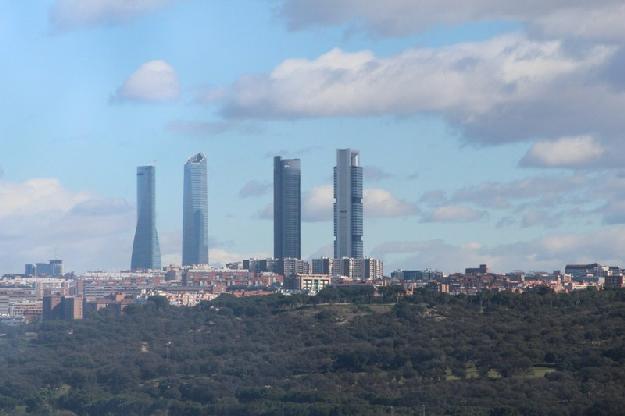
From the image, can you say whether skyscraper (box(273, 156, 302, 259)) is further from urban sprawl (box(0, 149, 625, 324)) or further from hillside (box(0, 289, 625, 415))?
hillside (box(0, 289, 625, 415))

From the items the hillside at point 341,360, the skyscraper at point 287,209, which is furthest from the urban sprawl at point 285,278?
the hillside at point 341,360

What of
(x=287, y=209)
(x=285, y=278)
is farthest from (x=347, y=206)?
(x=285, y=278)

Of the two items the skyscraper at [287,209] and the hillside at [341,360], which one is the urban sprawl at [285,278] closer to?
the skyscraper at [287,209]

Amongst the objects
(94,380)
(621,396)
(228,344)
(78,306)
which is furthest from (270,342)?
(78,306)

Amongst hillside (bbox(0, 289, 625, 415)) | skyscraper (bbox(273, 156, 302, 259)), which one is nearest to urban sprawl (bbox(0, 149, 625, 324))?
skyscraper (bbox(273, 156, 302, 259))

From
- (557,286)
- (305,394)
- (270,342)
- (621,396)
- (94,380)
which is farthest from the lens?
(557,286)

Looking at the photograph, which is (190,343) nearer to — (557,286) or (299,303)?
(299,303)

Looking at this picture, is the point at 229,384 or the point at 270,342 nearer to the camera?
the point at 229,384

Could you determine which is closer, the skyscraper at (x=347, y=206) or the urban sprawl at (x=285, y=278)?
the urban sprawl at (x=285, y=278)
